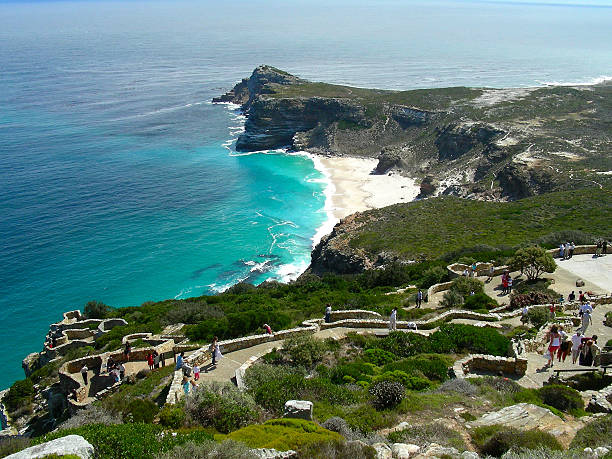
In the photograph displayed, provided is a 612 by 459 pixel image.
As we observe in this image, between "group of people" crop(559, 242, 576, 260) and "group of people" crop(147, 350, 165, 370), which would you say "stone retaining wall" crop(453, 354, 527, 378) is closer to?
"group of people" crop(147, 350, 165, 370)

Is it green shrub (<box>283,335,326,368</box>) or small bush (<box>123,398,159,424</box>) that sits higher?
small bush (<box>123,398,159,424</box>)

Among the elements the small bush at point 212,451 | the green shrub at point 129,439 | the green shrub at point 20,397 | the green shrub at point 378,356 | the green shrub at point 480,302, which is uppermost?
the small bush at point 212,451

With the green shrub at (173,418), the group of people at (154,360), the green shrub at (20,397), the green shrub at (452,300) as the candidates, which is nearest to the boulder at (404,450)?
the green shrub at (173,418)

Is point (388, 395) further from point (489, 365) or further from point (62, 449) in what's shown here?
point (62, 449)

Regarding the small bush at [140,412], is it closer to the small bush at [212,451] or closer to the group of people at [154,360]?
the small bush at [212,451]

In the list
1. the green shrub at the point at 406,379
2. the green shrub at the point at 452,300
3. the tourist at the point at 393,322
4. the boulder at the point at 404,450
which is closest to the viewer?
the boulder at the point at 404,450

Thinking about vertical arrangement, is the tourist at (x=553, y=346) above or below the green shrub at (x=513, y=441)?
below

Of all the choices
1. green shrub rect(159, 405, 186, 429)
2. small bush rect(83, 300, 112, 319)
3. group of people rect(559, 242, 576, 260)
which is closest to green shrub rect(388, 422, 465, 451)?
green shrub rect(159, 405, 186, 429)

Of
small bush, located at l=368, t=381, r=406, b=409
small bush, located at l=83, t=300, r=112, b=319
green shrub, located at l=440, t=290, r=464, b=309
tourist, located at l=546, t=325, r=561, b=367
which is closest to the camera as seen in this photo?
small bush, located at l=368, t=381, r=406, b=409
